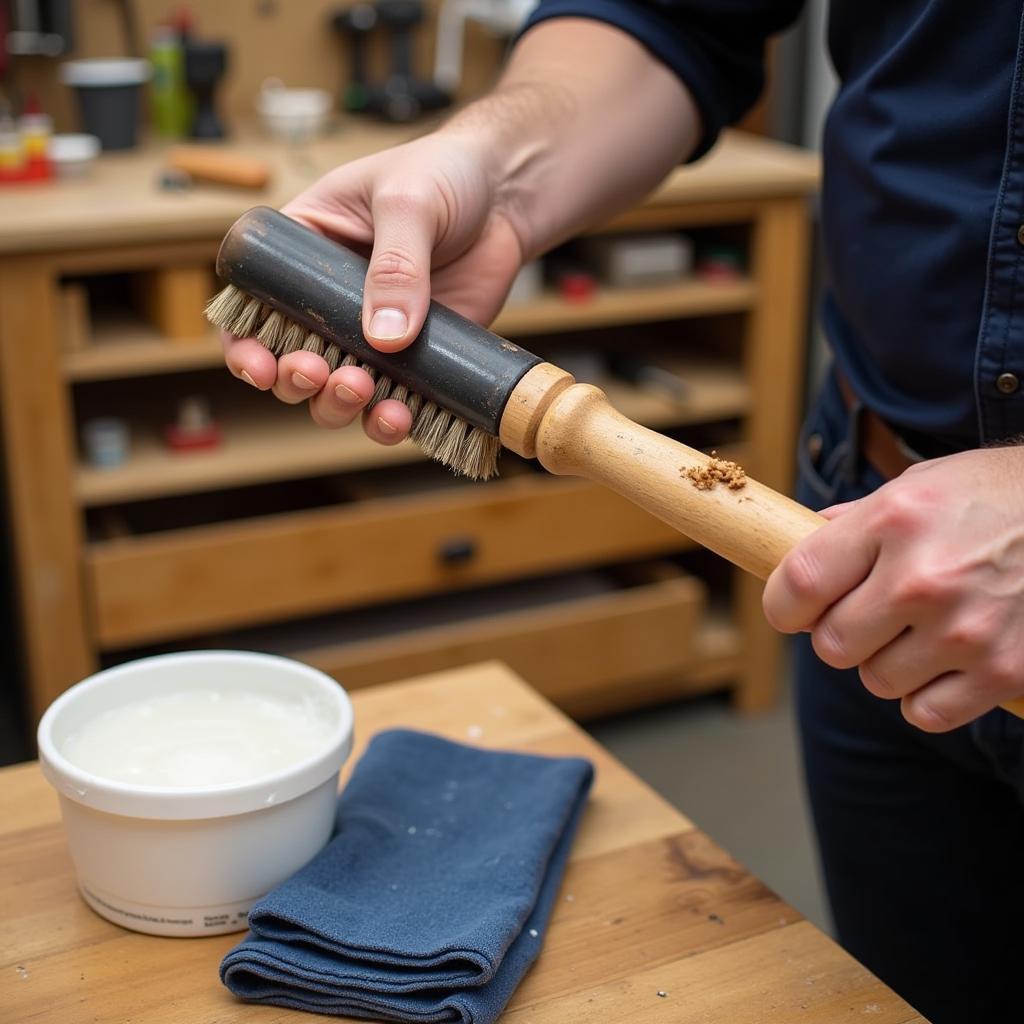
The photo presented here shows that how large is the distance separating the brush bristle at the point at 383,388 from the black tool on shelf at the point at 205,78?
3.97 ft

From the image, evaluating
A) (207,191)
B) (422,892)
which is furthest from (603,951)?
(207,191)

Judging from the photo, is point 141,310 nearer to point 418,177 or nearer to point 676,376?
point 676,376

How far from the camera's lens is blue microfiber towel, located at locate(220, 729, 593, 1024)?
65 centimetres

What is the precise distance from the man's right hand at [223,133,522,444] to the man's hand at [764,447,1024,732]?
10.5 inches

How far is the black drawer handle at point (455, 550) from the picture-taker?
182cm

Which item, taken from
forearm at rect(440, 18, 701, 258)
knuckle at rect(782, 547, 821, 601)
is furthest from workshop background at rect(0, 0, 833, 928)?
knuckle at rect(782, 547, 821, 601)

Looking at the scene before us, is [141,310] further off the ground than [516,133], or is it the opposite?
[516,133]

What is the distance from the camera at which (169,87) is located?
1.93 meters

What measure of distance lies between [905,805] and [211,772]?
1.51 ft

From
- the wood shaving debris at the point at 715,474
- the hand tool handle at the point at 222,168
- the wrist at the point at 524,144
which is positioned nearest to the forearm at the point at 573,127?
the wrist at the point at 524,144

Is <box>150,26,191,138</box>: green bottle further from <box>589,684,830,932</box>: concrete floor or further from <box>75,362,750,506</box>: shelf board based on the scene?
<box>589,684,830,932</box>: concrete floor

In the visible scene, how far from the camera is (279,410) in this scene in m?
1.86

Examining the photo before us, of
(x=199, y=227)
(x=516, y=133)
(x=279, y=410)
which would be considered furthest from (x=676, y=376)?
(x=516, y=133)

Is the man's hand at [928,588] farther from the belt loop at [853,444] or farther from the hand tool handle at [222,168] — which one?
the hand tool handle at [222,168]
